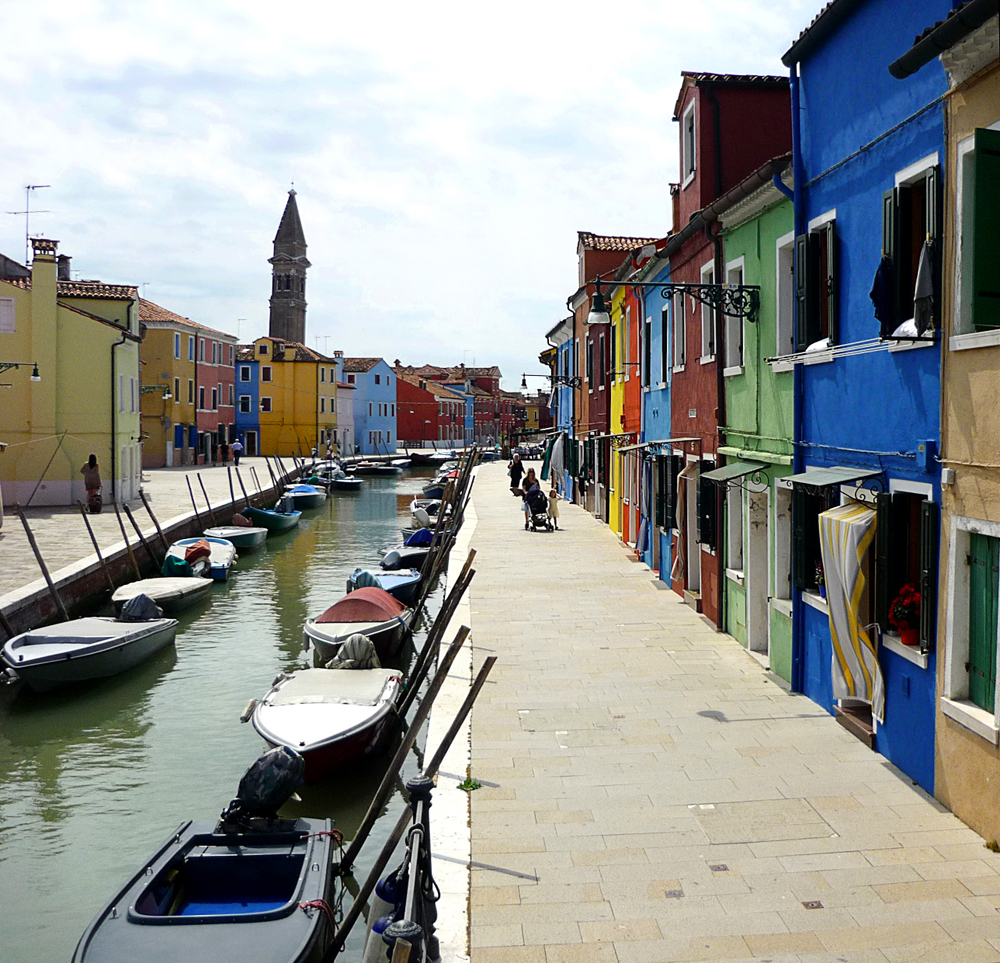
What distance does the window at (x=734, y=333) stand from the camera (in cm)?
1270

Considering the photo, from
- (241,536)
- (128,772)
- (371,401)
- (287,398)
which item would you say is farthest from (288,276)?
(128,772)

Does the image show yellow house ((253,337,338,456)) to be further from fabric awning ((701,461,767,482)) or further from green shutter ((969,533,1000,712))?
green shutter ((969,533,1000,712))

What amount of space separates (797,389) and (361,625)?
7.83 meters

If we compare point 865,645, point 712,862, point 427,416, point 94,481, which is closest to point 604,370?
point 94,481

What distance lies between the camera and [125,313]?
36.0 m

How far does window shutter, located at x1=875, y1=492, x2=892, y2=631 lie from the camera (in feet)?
25.5

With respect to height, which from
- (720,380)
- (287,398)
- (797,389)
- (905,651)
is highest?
(287,398)

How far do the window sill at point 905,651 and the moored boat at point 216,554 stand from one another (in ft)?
62.6

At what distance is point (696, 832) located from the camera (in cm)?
695

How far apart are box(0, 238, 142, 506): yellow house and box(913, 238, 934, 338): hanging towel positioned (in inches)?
1150

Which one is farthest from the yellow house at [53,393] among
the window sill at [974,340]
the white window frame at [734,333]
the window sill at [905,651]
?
the window sill at [974,340]

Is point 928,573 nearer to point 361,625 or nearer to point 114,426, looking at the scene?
point 361,625

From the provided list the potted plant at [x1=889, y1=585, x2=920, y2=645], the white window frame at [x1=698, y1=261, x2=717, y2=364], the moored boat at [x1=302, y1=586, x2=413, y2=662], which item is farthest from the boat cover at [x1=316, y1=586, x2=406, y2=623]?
the potted plant at [x1=889, y1=585, x2=920, y2=645]

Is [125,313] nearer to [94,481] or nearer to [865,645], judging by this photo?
[94,481]
